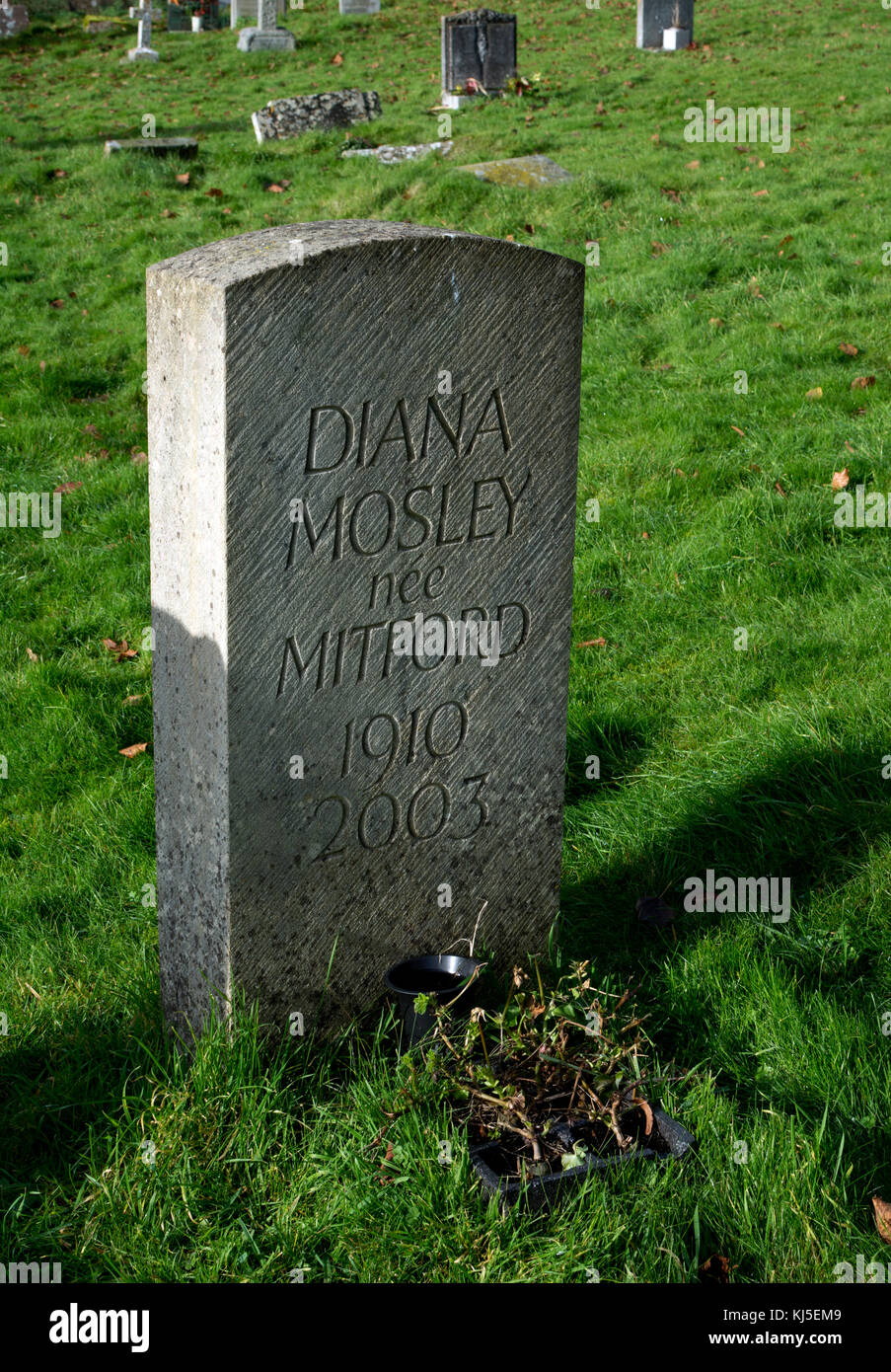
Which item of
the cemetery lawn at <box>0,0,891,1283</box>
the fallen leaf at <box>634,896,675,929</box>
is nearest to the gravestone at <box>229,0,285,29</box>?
the cemetery lawn at <box>0,0,891,1283</box>

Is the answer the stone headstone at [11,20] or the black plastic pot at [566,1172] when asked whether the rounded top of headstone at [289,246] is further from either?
the stone headstone at [11,20]

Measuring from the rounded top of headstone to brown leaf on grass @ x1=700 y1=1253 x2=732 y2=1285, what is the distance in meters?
2.07

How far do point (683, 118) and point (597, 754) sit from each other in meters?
10.00

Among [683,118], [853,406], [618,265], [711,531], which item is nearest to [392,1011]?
[711,531]

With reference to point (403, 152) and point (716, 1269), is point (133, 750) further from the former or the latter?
point (403, 152)

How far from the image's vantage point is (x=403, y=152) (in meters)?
10.9

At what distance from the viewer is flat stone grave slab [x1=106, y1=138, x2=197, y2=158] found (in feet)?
37.5

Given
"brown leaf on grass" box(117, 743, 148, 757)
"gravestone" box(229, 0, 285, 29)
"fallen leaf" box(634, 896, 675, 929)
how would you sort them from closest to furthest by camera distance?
"fallen leaf" box(634, 896, 675, 929) < "brown leaf on grass" box(117, 743, 148, 757) < "gravestone" box(229, 0, 285, 29)

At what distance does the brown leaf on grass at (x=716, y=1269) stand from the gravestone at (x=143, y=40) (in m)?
18.9

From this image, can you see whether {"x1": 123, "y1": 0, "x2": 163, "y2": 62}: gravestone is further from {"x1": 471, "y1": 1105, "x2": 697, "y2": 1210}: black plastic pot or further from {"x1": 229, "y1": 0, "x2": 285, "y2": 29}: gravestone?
{"x1": 471, "y1": 1105, "x2": 697, "y2": 1210}: black plastic pot

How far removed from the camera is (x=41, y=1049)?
2.85 m

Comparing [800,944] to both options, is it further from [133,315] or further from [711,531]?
[133,315]

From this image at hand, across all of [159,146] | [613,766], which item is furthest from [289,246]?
[159,146]

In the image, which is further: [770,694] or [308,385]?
[770,694]
